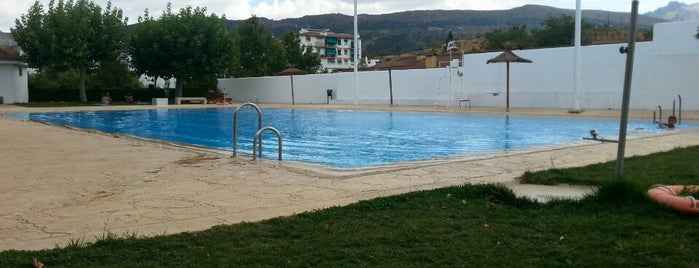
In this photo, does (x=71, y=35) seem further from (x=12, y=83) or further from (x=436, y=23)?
(x=436, y=23)

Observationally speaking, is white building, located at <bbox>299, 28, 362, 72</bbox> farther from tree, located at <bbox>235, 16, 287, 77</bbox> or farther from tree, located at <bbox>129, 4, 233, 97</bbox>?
tree, located at <bbox>129, 4, 233, 97</bbox>

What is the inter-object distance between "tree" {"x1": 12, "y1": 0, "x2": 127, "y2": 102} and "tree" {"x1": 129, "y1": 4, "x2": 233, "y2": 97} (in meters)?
2.03

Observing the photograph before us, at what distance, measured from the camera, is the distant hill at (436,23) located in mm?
117250

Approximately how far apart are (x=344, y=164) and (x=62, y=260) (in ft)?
19.8

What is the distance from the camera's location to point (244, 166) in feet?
26.6

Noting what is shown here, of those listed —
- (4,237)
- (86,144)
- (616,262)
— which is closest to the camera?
(616,262)

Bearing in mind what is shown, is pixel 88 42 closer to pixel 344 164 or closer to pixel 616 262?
pixel 344 164

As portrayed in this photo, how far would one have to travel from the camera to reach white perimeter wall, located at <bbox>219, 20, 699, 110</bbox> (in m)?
20.9

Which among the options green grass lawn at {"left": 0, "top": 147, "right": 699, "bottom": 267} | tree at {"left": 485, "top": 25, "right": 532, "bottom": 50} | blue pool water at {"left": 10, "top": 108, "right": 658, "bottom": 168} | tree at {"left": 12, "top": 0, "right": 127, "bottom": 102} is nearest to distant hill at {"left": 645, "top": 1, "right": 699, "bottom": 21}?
tree at {"left": 485, "top": 25, "right": 532, "bottom": 50}

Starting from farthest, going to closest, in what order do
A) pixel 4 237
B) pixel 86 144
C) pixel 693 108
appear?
1. pixel 693 108
2. pixel 86 144
3. pixel 4 237

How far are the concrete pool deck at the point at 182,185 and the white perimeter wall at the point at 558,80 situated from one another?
11.8 metres

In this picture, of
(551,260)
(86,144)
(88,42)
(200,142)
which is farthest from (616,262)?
(88,42)

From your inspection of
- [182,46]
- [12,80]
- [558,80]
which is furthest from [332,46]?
[558,80]

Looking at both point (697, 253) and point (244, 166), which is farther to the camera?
point (244, 166)
